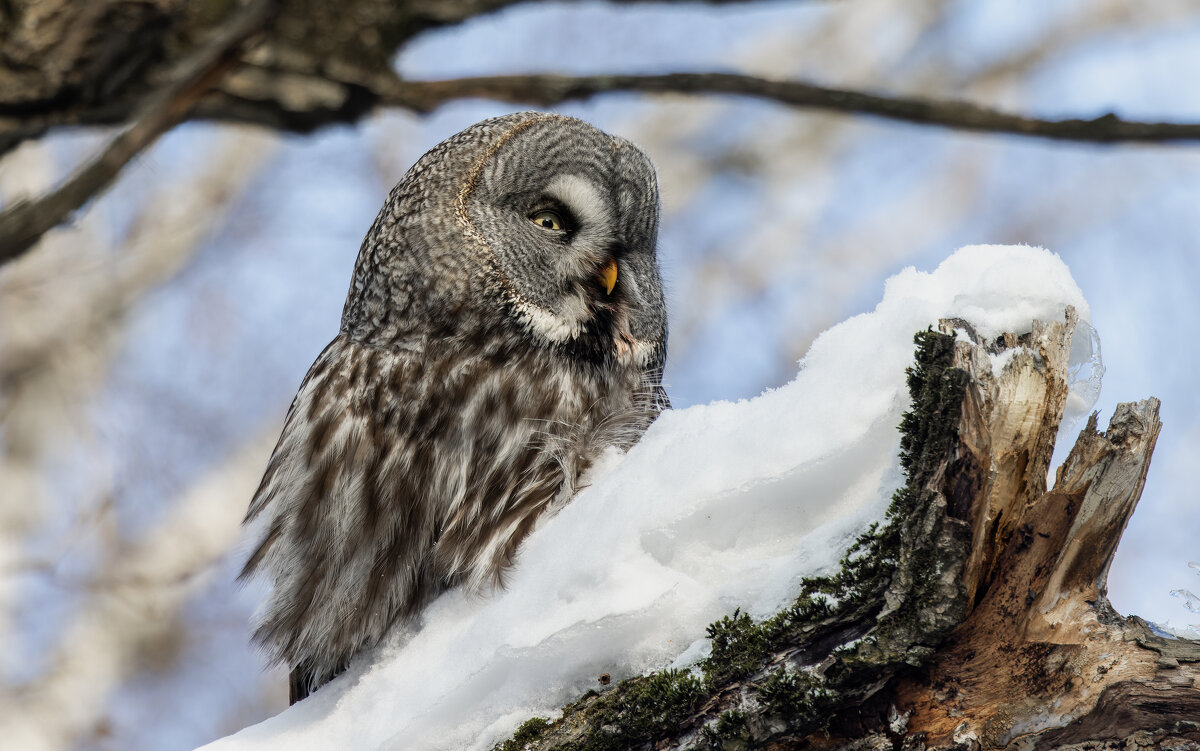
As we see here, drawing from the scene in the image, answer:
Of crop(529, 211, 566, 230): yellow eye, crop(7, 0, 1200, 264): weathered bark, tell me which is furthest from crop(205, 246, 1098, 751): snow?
crop(529, 211, 566, 230): yellow eye

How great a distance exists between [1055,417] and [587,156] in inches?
78.4

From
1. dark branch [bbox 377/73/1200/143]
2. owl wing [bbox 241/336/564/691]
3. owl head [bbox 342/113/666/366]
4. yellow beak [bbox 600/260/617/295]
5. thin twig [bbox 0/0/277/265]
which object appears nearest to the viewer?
thin twig [bbox 0/0/277/265]

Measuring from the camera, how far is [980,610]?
4.78 ft

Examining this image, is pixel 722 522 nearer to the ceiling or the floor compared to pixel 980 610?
nearer to the ceiling

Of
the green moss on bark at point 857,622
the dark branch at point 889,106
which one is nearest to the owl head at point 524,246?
the dark branch at point 889,106

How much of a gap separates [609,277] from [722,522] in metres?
1.44

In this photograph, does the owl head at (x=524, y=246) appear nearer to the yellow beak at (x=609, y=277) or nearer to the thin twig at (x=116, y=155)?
the yellow beak at (x=609, y=277)

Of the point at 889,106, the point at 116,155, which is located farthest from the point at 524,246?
the point at 116,155

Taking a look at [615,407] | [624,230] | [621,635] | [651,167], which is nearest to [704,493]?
[621,635]

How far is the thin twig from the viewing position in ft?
3.34

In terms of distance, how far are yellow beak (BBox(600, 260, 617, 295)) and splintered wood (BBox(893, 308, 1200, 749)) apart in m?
1.64

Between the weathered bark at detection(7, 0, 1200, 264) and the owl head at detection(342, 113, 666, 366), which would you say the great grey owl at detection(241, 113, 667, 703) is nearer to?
the owl head at detection(342, 113, 666, 366)

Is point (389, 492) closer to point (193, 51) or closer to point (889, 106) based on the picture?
point (193, 51)

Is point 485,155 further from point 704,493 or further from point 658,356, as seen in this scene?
point 704,493
